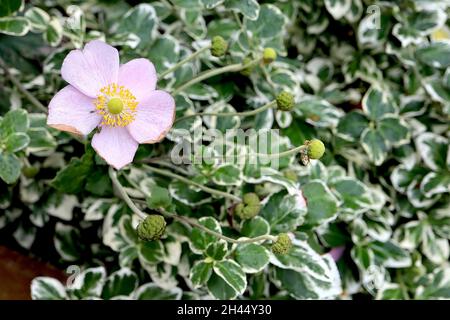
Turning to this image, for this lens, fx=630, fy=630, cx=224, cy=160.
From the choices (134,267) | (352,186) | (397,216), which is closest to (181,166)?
(134,267)

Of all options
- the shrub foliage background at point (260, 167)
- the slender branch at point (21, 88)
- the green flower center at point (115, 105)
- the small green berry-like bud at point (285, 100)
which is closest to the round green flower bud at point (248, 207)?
Result: the shrub foliage background at point (260, 167)

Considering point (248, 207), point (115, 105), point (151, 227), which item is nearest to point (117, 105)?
point (115, 105)

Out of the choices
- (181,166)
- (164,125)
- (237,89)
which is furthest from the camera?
(237,89)

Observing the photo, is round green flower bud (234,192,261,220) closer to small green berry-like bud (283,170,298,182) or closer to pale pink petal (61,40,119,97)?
small green berry-like bud (283,170,298,182)

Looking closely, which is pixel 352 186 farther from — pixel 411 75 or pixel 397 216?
pixel 411 75

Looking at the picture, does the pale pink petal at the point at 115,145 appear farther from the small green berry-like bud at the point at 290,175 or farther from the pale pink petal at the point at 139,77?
the small green berry-like bud at the point at 290,175
